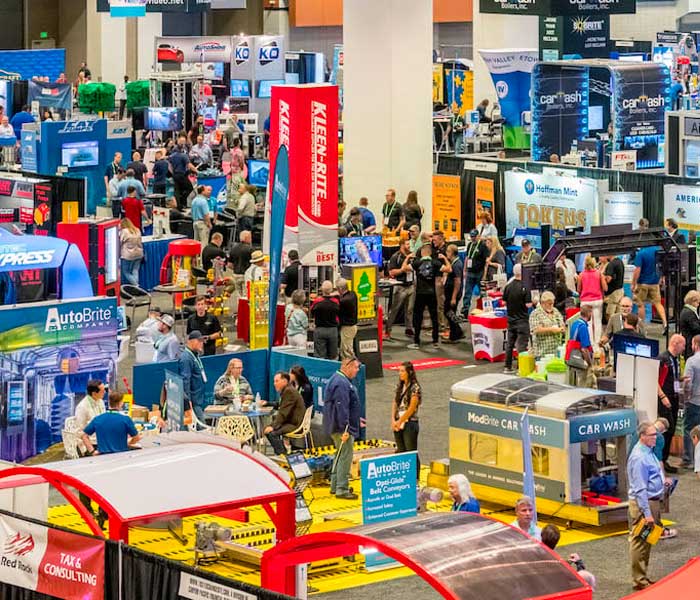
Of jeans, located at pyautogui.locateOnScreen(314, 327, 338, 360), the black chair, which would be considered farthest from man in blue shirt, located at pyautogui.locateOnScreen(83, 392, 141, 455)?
the black chair

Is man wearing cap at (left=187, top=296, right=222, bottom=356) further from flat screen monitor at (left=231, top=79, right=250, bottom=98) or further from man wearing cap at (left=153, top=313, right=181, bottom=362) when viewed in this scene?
flat screen monitor at (left=231, top=79, right=250, bottom=98)

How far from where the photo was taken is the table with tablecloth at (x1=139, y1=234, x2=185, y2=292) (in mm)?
23812

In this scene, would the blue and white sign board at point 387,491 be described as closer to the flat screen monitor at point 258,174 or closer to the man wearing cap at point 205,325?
the man wearing cap at point 205,325

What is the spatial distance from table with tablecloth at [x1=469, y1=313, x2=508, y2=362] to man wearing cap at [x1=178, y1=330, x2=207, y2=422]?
522 centimetres

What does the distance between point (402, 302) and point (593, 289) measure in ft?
9.97

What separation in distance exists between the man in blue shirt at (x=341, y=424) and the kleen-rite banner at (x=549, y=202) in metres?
10.4

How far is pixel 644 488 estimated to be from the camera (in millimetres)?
12281

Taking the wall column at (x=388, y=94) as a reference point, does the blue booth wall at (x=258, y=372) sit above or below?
below

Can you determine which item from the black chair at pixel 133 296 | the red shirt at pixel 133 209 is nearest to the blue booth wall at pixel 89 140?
the red shirt at pixel 133 209

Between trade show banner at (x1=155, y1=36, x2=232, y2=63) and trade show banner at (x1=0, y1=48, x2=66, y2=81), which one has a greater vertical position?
trade show banner at (x1=155, y1=36, x2=232, y2=63)

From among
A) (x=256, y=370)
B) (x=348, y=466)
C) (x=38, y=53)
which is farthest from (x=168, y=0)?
(x=348, y=466)

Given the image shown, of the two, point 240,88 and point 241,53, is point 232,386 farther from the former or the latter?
point 241,53

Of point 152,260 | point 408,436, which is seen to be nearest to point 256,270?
point 152,260

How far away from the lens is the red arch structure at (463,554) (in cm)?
795
